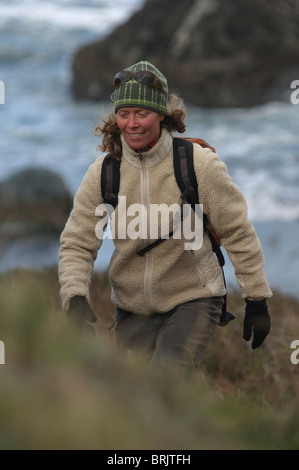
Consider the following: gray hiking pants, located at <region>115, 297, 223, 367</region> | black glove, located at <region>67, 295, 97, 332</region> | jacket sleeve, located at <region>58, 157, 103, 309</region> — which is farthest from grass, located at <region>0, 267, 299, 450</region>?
jacket sleeve, located at <region>58, 157, 103, 309</region>

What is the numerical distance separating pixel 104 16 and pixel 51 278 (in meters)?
49.2

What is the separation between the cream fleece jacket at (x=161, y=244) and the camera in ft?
14.2

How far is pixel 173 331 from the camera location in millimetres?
4328

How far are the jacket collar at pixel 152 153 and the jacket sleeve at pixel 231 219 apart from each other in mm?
182

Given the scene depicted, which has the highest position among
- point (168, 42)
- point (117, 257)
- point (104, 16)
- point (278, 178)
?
point (104, 16)

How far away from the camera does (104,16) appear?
55.1 metres

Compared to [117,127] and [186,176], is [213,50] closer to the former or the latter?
[117,127]

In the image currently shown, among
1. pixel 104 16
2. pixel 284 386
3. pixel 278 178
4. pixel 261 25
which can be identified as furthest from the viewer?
pixel 104 16

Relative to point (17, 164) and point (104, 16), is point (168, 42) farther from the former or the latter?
point (104, 16)

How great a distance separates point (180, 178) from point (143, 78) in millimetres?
651

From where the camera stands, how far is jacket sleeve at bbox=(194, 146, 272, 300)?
430 centimetres

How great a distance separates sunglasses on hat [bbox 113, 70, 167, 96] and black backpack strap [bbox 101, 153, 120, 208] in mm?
493
